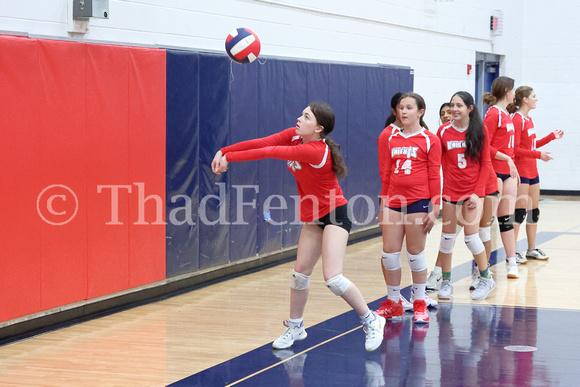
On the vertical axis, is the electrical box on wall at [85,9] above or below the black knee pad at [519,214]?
above

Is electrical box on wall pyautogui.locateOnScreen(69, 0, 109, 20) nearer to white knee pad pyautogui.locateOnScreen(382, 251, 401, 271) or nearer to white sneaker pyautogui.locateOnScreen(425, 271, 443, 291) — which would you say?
white knee pad pyautogui.locateOnScreen(382, 251, 401, 271)

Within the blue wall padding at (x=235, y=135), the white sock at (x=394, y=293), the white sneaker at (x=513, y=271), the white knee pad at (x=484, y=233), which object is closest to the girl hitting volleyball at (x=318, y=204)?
the white sock at (x=394, y=293)

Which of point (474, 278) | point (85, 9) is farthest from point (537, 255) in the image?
point (85, 9)

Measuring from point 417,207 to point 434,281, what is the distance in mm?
1572

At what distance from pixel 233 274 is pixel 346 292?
9.71ft

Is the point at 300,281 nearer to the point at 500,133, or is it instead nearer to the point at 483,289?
the point at 483,289

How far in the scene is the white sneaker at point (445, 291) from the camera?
6891 mm

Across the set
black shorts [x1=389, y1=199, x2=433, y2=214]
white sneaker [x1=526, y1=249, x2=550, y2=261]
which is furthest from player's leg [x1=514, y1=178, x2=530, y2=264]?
black shorts [x1=389, y1=199, x2=433, y2=214]

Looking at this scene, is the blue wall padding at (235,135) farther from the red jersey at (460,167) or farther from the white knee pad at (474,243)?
the white knee pad at (474,243)

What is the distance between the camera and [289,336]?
5430mm

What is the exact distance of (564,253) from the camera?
9.36 m

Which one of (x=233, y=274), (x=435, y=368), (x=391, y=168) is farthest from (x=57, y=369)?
(x=233, y=274)

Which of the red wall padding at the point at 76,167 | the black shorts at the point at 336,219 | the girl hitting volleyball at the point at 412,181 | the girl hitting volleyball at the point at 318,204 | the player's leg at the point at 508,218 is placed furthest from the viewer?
the player's leg at the point at 508,218

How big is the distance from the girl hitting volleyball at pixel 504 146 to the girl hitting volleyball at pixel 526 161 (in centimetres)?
43
